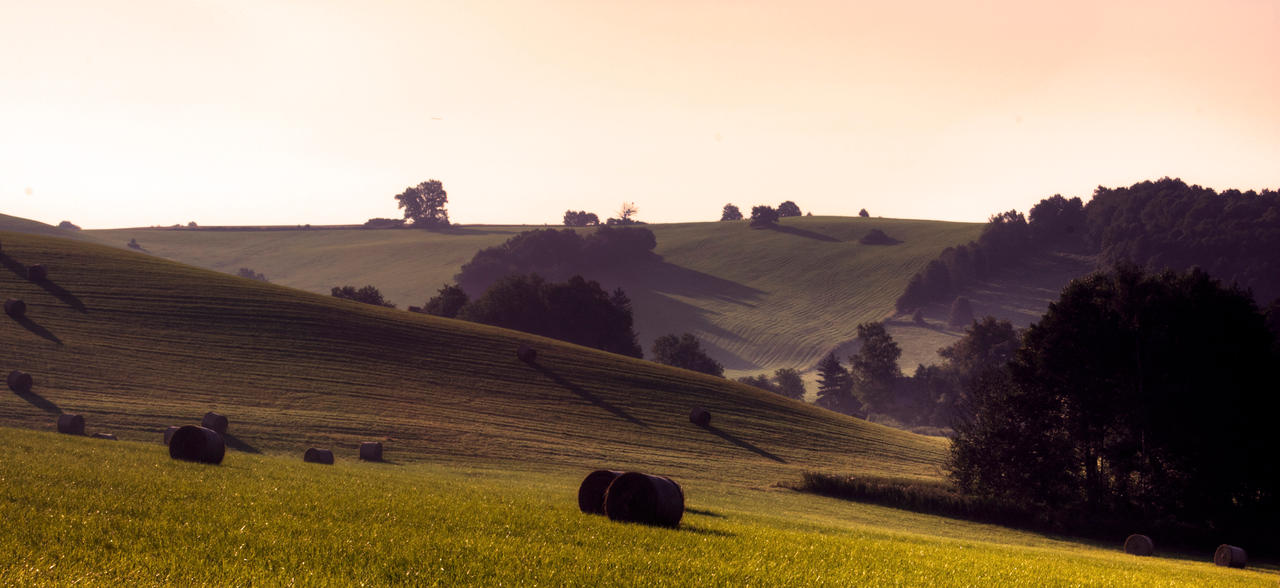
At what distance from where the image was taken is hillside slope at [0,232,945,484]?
1784 inches

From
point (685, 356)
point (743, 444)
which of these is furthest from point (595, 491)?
point (685, 356)

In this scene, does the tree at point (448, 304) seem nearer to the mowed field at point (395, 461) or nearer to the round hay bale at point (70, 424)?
the mowed field at point (395, 461)

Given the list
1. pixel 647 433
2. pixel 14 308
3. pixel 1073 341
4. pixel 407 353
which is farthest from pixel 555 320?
pixel 1073 341

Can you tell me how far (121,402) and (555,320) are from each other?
64.2 m

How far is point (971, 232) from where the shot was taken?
7480 inches

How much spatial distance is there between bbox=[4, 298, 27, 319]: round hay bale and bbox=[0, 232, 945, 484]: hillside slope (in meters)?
1.18

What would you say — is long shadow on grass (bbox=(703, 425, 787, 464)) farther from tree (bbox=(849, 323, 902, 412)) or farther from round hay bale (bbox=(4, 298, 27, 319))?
tree (bbox=(849, 323, 902, 412))

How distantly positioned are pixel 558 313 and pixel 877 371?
55716 mm

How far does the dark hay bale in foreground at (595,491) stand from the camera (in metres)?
21.5

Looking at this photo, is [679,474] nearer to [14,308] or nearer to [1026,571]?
[1026,571]

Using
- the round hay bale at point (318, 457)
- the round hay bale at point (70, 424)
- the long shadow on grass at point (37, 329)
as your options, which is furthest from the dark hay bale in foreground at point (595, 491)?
the long shadow on grass at point (37, 329)

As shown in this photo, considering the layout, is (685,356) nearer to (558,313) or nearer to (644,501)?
(558,313)

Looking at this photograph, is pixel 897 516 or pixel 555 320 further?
pixel 555 320

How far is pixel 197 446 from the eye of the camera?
2738 cm
